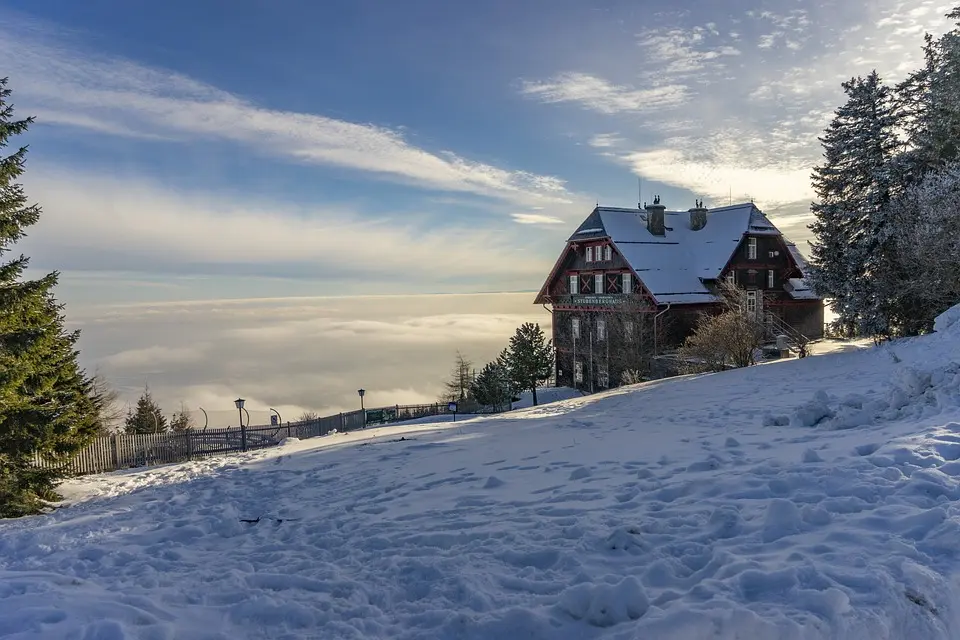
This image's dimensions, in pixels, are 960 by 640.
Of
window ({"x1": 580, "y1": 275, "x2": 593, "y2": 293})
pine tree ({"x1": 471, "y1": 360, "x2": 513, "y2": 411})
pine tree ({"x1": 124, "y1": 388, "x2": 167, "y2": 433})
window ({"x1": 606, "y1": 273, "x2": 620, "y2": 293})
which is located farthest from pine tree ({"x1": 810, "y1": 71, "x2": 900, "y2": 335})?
pine tree ({"x1": 124, "y1": 388, "x2": 167, "y2": 433})

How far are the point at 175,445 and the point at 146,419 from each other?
84.1 feet

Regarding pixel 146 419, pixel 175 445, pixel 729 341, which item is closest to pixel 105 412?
pixel 146 419

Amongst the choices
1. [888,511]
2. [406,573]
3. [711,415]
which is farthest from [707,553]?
[711,415]

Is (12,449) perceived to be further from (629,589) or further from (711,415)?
(711,415)

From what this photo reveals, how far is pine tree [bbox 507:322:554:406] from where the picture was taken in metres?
36.9

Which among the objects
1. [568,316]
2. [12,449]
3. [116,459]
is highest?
[568,316]

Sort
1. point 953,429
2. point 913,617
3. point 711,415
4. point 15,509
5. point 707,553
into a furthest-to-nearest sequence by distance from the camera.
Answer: point 711,415
point 15,509
point 953,429
point 707,553
point 913,617

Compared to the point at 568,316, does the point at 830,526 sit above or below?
below

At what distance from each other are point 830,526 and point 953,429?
3.58 meters

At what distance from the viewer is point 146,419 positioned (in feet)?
135

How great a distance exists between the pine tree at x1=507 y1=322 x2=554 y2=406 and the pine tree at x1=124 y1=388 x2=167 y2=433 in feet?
87.7

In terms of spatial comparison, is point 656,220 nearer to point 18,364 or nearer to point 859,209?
point 859,209

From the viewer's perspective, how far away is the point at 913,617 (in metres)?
3.19

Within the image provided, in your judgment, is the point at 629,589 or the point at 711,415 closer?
the point at 629,589
